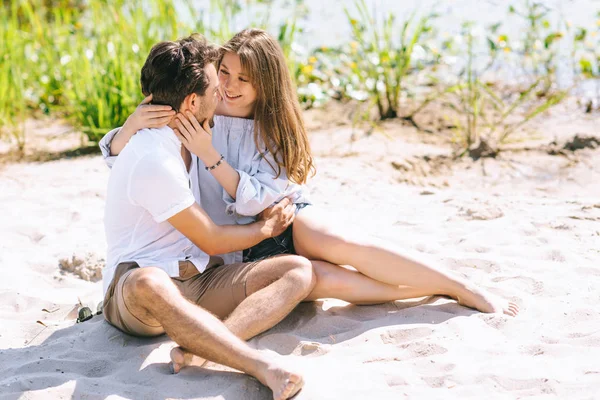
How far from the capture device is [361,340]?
293 centimetres

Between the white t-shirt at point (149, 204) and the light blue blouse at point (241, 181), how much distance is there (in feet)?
0.79

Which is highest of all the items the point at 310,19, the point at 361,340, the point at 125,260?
the point at 310,19

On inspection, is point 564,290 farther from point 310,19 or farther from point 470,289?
point 310,19

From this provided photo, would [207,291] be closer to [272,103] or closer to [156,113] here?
[156,113]

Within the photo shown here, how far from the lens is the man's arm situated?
9.23 ft

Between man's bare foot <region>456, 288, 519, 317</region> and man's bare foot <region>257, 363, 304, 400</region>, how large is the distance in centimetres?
93

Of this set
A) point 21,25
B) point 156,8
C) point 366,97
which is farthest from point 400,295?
point 21,25

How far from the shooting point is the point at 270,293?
2.93m

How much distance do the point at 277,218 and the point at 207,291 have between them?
0.40 metres

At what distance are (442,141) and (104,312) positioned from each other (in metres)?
3.21

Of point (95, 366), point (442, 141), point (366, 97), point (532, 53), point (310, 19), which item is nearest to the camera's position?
point (95, 366)

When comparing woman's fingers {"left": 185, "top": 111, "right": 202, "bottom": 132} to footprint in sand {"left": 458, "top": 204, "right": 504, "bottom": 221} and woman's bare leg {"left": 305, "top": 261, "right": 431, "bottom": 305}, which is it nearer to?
woman's bare leg {"left": 305, "top": 261, "right": 431, "bottom": 305}

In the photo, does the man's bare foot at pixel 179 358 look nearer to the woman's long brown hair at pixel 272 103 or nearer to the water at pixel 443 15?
the woman's long brown hair at pixel 272 103

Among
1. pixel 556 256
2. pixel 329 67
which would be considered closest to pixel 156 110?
pixel 556 256
